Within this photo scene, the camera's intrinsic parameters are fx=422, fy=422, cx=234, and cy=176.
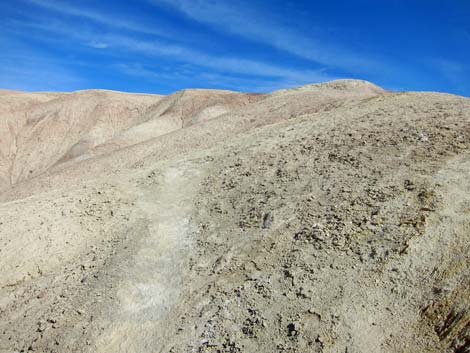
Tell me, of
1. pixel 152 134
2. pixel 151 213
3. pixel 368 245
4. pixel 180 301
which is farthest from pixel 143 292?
pixel 152 134

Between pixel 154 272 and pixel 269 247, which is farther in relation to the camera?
pixel 154 272

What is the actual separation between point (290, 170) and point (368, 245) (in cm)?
381

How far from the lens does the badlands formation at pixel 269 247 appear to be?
19.6 ft

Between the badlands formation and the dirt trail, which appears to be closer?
the badlands formation

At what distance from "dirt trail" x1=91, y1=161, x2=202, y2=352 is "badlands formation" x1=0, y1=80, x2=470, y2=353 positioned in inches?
1.2

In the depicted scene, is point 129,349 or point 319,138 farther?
point 319,138

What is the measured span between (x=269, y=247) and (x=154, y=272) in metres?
2.44

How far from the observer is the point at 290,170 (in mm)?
10492

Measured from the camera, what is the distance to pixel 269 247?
800cm

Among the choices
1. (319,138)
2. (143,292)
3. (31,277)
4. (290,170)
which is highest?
(319,138)

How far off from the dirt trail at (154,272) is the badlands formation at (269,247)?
0.10 feet

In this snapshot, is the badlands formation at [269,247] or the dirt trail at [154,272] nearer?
the badlands formation at [269,247]

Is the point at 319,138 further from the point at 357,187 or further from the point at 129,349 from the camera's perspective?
the point at 129,349

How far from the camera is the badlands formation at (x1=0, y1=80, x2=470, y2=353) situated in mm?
5988
